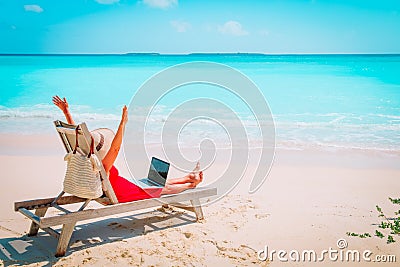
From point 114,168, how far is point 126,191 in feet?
0.87

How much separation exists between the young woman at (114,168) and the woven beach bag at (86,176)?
Answer: 0.23m

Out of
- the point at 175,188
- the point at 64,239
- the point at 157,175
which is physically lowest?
the point at 64,239

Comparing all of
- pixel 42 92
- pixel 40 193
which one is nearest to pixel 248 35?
pixel 42 92

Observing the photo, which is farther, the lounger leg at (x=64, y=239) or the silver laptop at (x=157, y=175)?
the silver laptop at (x=157, y=175)

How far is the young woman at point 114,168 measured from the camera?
4.10m

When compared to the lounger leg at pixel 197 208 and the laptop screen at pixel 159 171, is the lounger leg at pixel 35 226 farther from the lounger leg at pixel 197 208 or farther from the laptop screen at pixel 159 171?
the lounger leg at pixel 197 208

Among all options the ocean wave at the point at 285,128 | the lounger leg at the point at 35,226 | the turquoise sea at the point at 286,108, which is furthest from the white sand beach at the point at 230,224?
the turquoise sea at the point at 286,108

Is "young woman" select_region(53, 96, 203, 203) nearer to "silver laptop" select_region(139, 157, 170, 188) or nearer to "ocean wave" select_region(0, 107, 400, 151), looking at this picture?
"silver laptop" select_region(139, 157, 170, 188)

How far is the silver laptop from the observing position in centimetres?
473

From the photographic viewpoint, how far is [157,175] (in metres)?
4.87

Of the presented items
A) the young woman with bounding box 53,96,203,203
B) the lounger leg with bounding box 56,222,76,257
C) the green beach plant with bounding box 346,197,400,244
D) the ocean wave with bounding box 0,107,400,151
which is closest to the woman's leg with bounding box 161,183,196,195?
the young woman with bounding box 53,96,203,203

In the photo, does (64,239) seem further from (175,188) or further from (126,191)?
(175,188)

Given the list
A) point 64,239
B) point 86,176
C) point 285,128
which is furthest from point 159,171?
point 285,128

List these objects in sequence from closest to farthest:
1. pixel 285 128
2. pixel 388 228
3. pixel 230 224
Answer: pixel 388 228 < pixel 230 224 < pixel 285 128
